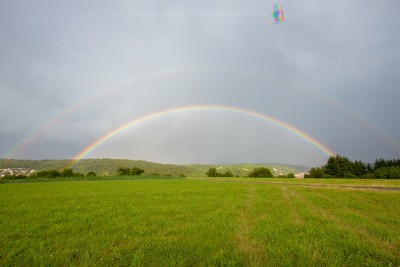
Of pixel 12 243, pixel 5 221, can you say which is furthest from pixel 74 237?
pixel 5 221

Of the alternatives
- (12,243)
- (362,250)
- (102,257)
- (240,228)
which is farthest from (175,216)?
(362,250)

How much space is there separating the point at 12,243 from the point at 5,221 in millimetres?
5150

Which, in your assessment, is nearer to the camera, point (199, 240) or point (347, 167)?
point (199, 240)

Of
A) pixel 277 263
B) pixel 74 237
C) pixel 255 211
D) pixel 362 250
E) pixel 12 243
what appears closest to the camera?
pixel 277 263

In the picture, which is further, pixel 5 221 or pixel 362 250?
pixel 5 221

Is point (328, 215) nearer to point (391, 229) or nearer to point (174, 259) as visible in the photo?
point (391, 229)

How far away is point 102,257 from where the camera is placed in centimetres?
655

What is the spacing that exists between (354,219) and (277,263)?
26.6 ft

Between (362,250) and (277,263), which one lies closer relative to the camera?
(277,263)

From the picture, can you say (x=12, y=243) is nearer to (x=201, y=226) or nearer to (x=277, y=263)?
(x=201, y=226)

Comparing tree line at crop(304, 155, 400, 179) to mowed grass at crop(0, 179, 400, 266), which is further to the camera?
tree line at crop(304, 155, 400, 179)

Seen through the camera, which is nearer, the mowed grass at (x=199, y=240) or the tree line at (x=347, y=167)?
the mowed grass at (x=199, y=240)

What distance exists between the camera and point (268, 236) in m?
8.57

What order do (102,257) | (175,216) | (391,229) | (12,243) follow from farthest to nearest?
(175,216) → (391,229) → (12,243) → (102,257)
